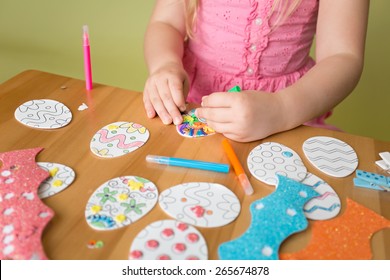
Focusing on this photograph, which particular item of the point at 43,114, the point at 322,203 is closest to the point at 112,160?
the point at 43,114

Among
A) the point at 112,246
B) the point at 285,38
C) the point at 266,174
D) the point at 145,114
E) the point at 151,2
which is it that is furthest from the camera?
the point at 151,2

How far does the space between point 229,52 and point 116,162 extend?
385 millimetres

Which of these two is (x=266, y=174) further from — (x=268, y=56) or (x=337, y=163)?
(x=268, y=56)

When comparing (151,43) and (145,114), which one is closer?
(145,114)

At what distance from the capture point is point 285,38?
795 millimetres

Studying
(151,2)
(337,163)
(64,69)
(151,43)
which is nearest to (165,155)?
(337,163)

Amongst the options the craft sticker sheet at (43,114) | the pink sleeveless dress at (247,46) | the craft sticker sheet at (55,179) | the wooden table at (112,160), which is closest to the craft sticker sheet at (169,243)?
the wooden table at (112,160)

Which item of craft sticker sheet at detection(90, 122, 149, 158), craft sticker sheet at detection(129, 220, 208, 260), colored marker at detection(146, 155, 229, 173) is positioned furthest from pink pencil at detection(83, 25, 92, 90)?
craft sticker sheet at detection(129, 220, 208, 260)

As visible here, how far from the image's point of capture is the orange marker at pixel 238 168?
0.49 m

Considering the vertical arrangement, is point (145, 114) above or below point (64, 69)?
above

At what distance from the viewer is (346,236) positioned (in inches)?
17.4

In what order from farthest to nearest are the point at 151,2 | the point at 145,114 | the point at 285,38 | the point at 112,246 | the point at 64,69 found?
the point at 64,69
the point at 151,2
the point at 285,38
the point at 145,114
the point at 112,246

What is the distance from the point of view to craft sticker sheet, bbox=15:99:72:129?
0.59 metres

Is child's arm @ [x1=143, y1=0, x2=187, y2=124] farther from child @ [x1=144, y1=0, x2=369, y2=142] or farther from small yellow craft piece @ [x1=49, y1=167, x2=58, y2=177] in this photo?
small yellow craft piece @ [x1=49, y1=167, x2=58, y2=177]
